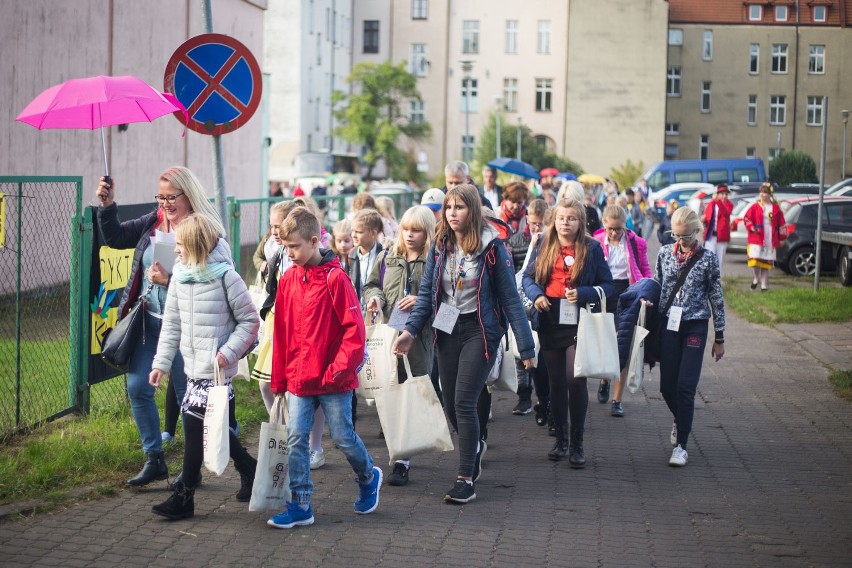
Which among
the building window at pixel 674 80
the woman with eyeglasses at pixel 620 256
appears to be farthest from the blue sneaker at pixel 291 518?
the building window at pixel 674 80

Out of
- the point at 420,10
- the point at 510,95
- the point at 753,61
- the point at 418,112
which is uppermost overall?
the point at 420,10

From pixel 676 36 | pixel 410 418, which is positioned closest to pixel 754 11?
pixel 676 36

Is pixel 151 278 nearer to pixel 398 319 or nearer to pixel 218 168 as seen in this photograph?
pixel 398 319

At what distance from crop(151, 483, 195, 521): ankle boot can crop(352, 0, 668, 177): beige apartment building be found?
7198 centimetres

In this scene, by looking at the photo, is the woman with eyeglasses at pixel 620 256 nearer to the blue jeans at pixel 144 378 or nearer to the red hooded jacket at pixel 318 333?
the red hooded jacket at pixel 318 333

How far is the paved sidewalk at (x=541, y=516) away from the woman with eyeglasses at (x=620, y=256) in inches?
27.7

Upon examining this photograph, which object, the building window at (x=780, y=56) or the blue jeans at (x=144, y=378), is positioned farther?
the building window at (x=780, y=56)

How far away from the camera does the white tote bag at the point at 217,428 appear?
6.12 metres

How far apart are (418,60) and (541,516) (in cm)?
7631

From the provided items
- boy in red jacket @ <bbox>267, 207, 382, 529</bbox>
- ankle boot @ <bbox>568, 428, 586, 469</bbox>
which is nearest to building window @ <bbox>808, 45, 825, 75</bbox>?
ankle boot @ <bbox>568, 428, 586, 469</bbox>

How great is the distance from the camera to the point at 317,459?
306 inches

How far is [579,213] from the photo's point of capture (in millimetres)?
8117

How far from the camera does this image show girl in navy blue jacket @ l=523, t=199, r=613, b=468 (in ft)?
26.4

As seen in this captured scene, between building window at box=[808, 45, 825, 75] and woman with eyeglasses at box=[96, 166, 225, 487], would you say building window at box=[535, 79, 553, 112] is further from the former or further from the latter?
woman with eyeglasses at box=[96, 166, 225, 487]
